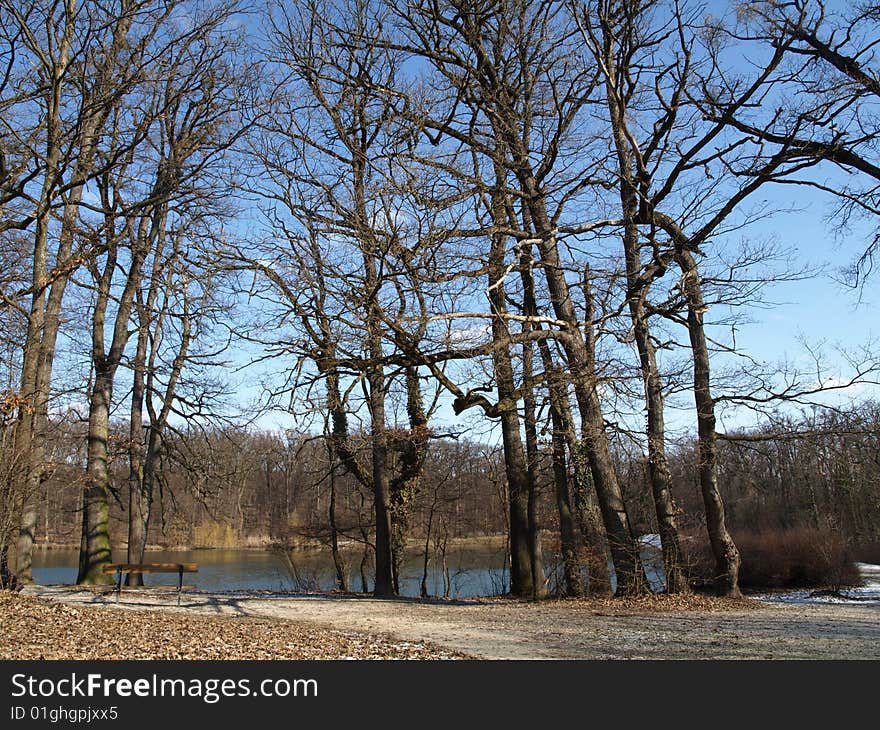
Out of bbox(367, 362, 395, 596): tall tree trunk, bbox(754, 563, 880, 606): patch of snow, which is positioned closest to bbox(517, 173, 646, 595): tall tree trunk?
bbox(367, 362, 395, 596): tall tree trunk

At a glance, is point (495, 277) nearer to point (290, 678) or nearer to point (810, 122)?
point (810, 122)

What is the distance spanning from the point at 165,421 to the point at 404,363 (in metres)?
9.62

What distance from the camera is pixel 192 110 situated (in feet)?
56.7

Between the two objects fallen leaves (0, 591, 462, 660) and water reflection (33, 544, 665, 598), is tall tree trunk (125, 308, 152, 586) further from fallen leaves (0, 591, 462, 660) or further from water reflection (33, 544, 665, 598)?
fallen leaves (0, 591, 462, 660)

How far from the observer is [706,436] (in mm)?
12938

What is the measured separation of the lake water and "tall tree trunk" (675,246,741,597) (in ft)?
27.9

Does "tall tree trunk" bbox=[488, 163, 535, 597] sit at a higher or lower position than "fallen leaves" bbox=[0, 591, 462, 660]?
higher

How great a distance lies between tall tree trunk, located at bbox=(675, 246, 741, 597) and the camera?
1284cm

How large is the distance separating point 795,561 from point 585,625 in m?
13.8

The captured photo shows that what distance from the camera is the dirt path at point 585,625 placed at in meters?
7.36

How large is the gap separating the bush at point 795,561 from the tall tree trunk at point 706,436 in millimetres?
5906

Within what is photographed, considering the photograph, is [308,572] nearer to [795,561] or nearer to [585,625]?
[795,561]

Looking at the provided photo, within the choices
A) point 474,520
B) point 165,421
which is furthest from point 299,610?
point 474,520

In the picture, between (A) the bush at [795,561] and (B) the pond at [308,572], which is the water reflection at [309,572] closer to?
(B) the pond at [308,572]
